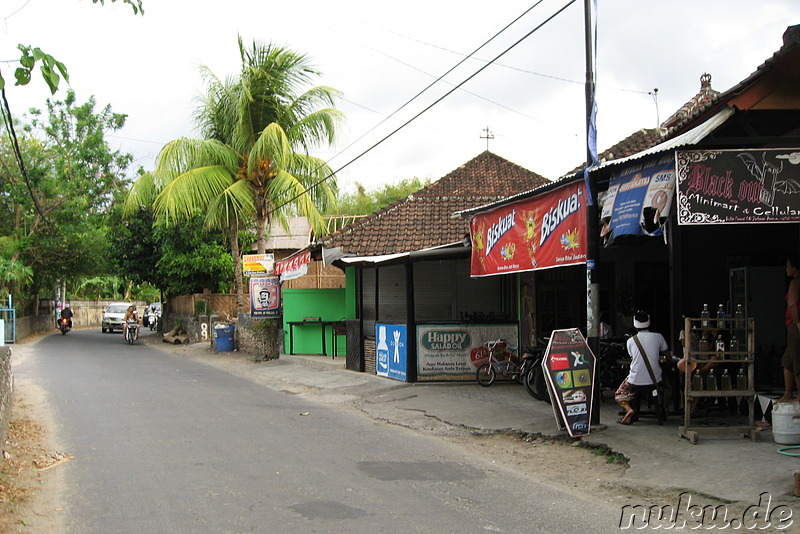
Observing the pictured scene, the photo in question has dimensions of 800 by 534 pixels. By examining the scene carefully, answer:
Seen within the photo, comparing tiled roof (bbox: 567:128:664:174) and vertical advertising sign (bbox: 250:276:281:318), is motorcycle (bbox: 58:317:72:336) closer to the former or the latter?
vertical advertising sign (bbox: 250:276:281:318)

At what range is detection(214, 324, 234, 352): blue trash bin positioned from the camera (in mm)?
26781

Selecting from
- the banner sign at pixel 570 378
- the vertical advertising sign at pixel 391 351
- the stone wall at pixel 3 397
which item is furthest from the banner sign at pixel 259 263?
the banner sign at pixel 570 378

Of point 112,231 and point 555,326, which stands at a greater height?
point 112,231

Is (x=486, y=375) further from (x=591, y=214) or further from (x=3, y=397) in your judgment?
(x=3, y=397)

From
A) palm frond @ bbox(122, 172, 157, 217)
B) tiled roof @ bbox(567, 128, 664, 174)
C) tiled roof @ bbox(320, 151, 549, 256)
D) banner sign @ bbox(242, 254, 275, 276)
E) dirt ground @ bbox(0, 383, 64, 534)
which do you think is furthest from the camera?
palm frond @ bbox(122, 172, 157, 217)

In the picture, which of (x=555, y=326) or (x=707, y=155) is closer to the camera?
(x=707, y=155)

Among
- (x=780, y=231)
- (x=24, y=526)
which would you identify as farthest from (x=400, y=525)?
(x=780, y=231)

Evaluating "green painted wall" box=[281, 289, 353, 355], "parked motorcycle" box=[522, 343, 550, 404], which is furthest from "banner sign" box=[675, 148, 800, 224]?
"green painted wall" box=[281, 289, 353, 355]

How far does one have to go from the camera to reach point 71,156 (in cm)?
3656

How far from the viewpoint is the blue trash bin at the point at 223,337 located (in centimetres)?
2678

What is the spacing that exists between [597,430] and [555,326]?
6393 mm

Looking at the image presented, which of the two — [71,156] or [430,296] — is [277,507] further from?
[71,156]

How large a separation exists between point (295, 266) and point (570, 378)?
1235 centimetres

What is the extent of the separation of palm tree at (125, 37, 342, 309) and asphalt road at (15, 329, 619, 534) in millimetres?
11683
